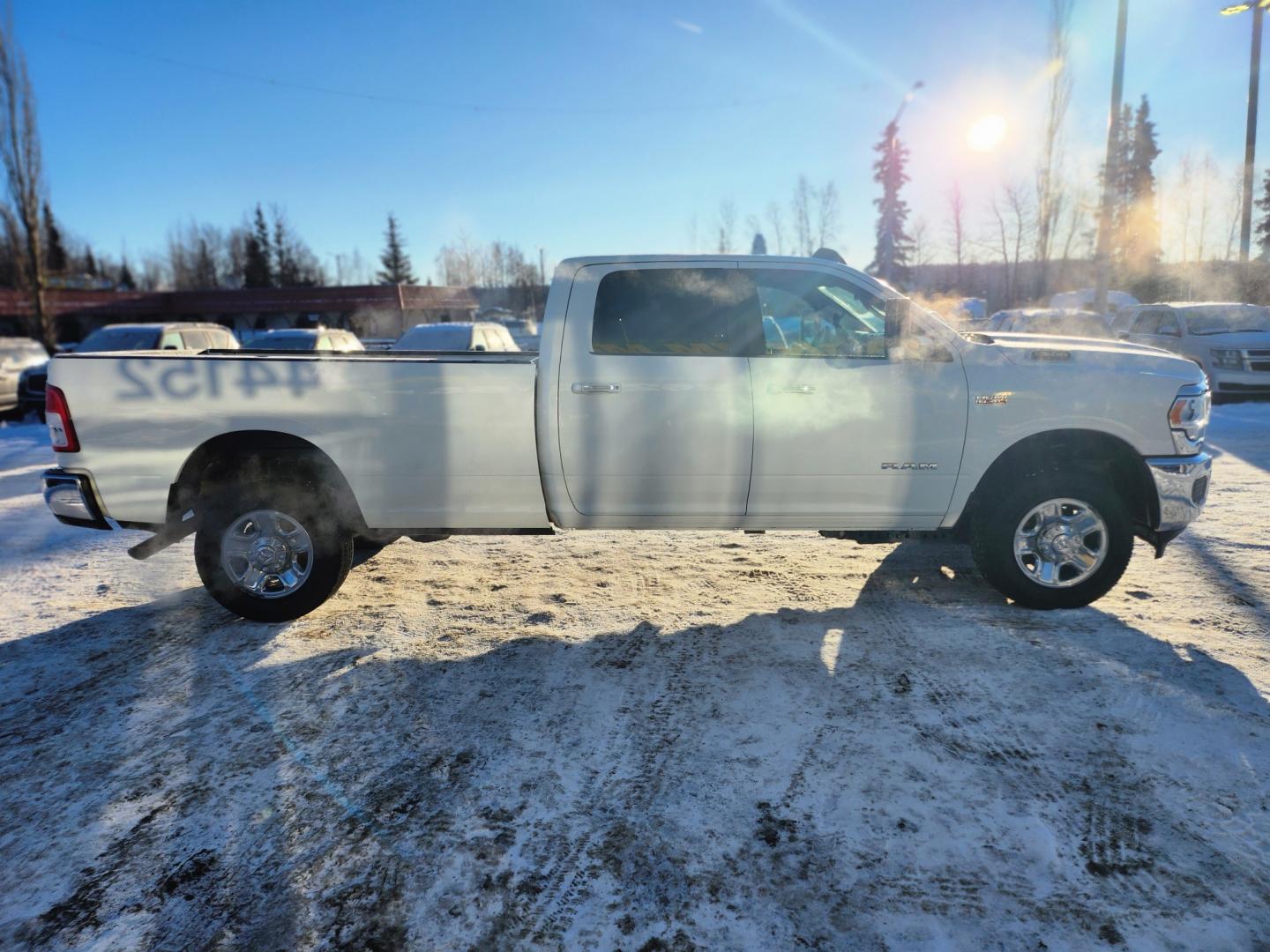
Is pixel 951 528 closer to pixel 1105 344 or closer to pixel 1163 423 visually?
pixel 1163 423

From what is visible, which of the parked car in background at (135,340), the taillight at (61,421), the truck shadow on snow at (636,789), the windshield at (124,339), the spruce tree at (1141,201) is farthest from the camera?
the spruce tree at (1141,201)

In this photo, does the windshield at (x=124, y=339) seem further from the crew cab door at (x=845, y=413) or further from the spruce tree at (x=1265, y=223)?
the spruce tree at (x=1265, y=223)

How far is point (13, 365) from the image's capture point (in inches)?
595

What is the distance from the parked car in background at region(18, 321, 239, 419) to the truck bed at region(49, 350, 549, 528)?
8937 millimetres

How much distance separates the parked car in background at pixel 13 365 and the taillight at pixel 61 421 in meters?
13.9

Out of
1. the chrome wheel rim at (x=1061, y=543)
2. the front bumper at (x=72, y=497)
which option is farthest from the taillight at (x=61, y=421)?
the chrome wheel rim at (x=1061, y=543)

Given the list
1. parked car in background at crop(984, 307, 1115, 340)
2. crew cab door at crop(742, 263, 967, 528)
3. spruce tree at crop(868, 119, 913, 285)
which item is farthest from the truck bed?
spruce tree at crop(868, 119, 913, 285)

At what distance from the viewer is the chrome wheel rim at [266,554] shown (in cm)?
Answer: 426

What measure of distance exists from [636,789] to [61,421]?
3.75m

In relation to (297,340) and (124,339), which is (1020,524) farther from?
(124,339)

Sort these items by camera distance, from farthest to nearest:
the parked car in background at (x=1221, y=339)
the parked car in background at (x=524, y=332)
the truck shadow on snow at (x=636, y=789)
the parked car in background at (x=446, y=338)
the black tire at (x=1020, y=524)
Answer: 1. the parked car in background at (x=524, y=332)
2. the parked car in background at (x=1221, y=339)
3. the parked car in background at (x=446, y=338)
4. the black tire at (x=1020, y=524)
5. the truck shadow on snow at (x=636, y=789)

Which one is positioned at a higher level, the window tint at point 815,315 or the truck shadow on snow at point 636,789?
the window tint at point 815,315

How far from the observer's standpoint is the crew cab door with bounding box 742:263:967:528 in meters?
4.15

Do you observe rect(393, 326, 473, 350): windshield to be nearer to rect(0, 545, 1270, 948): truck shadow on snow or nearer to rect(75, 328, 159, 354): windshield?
rect(75, 328, 159, 354): windshield
